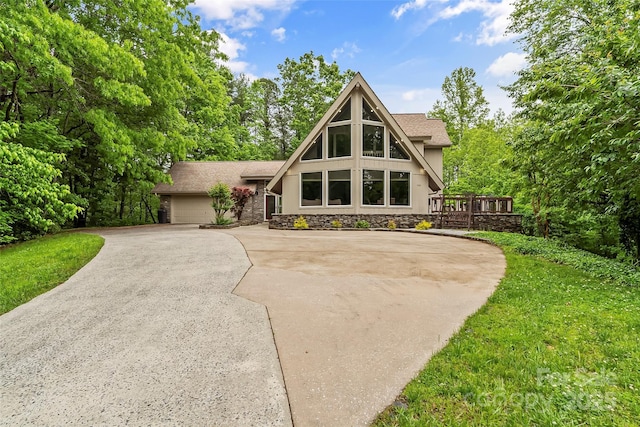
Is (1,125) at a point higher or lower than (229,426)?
higher

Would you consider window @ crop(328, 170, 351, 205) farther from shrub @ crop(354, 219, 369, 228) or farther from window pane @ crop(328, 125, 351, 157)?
shrub @ crop(354, 219, 369, 228)

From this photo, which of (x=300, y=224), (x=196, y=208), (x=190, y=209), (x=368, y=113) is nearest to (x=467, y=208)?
(x=368, y=113)

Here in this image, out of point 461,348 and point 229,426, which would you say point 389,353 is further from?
point 229,426

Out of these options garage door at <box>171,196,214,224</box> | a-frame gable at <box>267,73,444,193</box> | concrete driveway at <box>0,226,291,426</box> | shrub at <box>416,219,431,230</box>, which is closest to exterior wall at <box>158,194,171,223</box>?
garage door at <box>171,196,214,224</box>

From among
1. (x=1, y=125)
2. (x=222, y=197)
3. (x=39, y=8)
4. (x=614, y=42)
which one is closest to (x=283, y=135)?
(x=222, y=197)

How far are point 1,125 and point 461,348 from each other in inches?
362

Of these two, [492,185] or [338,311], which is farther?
[492,185]

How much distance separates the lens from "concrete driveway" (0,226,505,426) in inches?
90.5

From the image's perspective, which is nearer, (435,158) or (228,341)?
(228,341)

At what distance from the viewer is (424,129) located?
774 inches

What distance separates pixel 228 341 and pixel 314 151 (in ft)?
44.4

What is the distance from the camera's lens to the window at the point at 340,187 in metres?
15.4

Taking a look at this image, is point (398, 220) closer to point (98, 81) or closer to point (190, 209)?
point (98, 81)

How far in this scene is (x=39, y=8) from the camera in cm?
854
